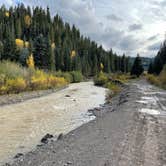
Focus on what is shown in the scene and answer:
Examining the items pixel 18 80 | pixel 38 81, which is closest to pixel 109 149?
pixel 18 80

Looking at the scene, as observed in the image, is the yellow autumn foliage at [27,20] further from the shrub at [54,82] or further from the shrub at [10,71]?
the shrub at [10,71]

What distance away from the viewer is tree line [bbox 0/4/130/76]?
97.2m

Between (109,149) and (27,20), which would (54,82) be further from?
(27,20)

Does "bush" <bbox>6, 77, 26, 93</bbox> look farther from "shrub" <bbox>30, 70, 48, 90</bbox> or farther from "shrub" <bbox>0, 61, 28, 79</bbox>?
"shrub" <bbox>30, 70, 48, 90</bbox>

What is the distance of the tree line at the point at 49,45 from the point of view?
319ft

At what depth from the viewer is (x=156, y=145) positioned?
1243 centimetres

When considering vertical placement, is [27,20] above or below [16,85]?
above

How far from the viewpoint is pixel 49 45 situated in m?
100

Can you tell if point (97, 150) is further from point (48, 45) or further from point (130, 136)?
point (48, 45)

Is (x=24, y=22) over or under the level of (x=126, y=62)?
over

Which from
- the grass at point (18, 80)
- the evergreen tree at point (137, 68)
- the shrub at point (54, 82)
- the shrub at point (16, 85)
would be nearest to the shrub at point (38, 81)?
the grass at point (18, 80)

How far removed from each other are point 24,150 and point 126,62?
16104cm

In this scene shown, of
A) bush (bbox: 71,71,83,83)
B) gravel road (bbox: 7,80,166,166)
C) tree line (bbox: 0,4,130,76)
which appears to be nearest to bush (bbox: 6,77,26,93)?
gravel road (bbox: 7,80,166,166)

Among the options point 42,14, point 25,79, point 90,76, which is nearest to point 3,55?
point 25,79
